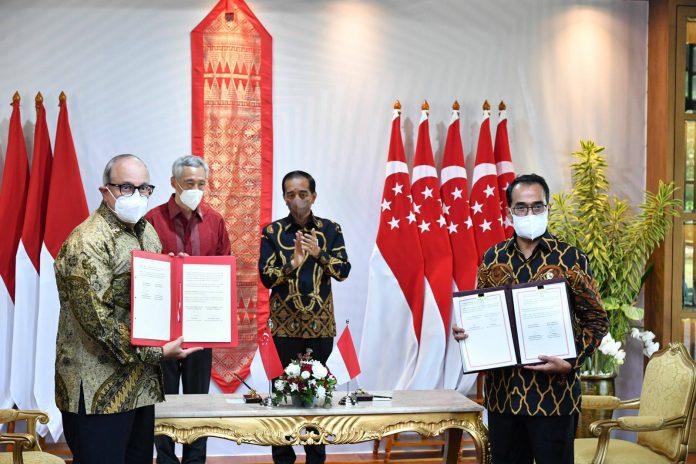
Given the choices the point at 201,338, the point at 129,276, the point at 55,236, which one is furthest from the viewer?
the point at 55,236

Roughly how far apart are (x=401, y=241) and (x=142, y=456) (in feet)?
9.67

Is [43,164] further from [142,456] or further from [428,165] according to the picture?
[142,456]

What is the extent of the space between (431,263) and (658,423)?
7.10 ft

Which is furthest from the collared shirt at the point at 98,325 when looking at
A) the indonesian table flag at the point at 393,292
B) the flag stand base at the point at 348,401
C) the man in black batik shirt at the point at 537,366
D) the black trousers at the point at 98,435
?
the indonesian table flag at the point at 393,292

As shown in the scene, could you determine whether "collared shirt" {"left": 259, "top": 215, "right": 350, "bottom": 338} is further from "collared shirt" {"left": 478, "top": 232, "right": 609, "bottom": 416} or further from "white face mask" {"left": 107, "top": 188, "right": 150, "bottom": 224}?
"white face mask" {"left": 107, "top": 188, "right": 150, "bottom": 224}

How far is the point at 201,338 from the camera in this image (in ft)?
9.41

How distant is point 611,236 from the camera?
17.9 feet

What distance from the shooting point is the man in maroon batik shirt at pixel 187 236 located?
4199 mm

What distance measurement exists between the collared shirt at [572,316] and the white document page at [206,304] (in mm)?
1019

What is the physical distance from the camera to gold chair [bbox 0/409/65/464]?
3340mm

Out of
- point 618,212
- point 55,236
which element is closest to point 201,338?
point 55,236

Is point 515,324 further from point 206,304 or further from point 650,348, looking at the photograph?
point 650,348

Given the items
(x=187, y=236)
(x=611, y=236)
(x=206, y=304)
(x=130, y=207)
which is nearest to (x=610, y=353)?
(x=611, y=236)

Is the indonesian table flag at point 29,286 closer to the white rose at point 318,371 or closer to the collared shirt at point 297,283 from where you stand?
the collared shirt at point 297,283
